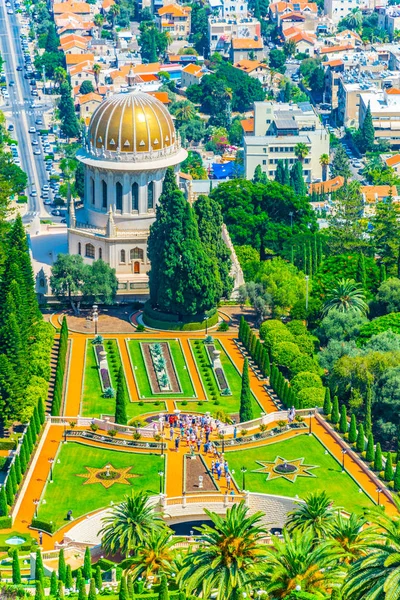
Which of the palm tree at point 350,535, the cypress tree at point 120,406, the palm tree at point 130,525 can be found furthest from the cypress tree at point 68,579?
the cypress tree at point 120,406

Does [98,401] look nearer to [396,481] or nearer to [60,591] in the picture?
[396,481]

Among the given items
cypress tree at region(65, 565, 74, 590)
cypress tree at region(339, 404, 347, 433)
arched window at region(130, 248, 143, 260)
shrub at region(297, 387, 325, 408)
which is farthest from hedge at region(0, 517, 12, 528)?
arched window at region(130, 248, 143, 260)

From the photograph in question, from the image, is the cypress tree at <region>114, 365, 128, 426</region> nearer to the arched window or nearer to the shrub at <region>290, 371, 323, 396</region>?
the shrub at <region>290, 371, 323, 396</region>

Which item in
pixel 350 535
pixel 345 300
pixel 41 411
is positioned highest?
pixel 350 535

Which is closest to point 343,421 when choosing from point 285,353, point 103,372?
point 285,353

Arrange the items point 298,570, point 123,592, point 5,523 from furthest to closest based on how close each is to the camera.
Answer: point 5,523, point 123,592, point 298,570

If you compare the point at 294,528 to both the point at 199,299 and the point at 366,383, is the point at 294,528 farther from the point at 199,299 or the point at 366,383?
the point at 199,299
